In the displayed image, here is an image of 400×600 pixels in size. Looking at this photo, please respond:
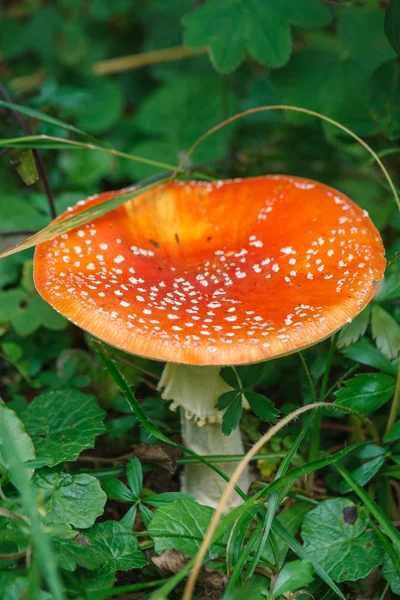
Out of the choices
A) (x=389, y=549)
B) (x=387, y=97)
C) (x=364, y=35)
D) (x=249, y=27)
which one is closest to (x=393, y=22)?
(x=387, y=97)

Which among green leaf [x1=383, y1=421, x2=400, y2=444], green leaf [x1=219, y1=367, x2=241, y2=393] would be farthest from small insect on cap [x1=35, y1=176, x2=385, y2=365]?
green leaf [x1=383, y1=421, x2=400, y2=444]

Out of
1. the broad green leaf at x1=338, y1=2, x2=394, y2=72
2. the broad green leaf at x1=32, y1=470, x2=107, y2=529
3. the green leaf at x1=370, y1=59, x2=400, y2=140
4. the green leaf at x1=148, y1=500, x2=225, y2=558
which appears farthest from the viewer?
the broad green leaf at x1=338, y1=2, x2=394, y2=72

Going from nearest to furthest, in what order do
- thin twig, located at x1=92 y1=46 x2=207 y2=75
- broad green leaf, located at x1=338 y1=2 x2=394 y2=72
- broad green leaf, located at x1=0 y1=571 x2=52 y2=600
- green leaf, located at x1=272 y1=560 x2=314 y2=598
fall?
broad green leaf, located at x1=0 y1=571 x2=52 y2=600, green leaf, located at x1=272 y1=560 x2=314 y2=598, broad green leaf, located at x1=338 y1=2 x2=394 y2=72, thin twig, located at x1=92 y1=46 x2=207 y2=75

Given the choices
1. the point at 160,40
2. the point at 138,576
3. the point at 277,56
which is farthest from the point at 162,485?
the point at 160,40

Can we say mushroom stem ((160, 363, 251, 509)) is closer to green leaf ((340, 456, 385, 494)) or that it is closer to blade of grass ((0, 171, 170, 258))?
green leaf ((340, 456, 385, 494))

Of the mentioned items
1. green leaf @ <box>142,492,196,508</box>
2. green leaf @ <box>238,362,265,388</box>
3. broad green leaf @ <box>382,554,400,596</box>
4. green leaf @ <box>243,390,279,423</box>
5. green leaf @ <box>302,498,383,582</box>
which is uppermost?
green leaf @ <box>238,362,265,388</box>

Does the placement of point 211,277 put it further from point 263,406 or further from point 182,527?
point 182,527

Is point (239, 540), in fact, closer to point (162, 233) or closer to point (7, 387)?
point (162, 233)
